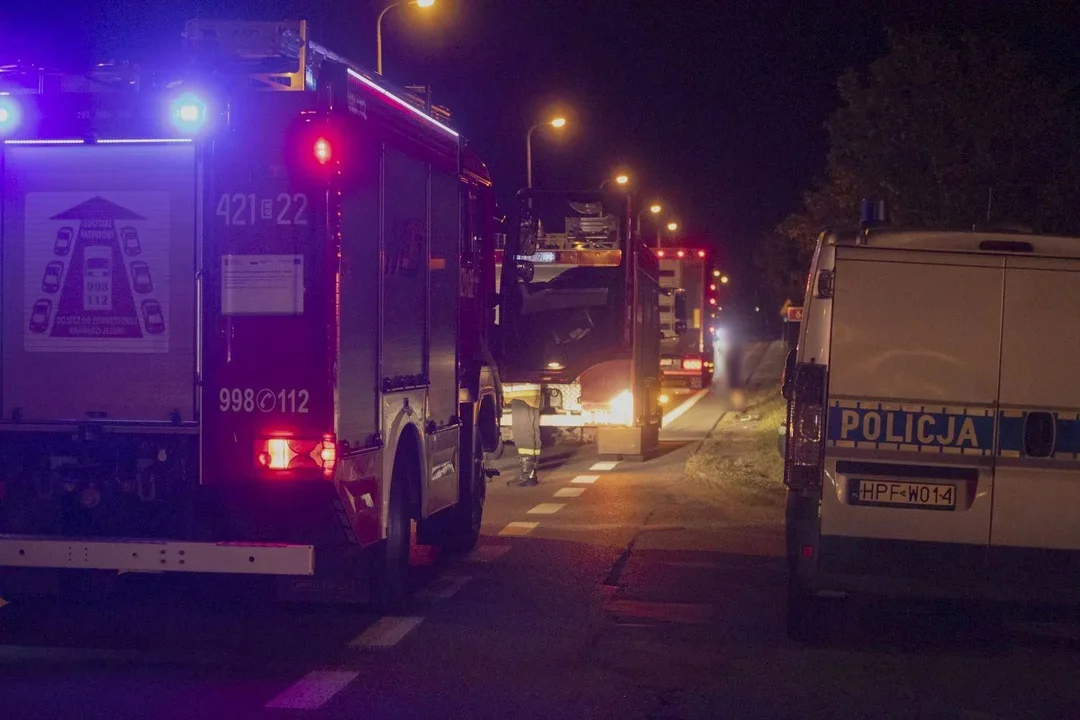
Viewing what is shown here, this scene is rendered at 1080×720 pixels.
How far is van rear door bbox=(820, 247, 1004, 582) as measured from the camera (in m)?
8.19

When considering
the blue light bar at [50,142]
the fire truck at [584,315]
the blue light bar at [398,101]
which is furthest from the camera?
the fire truck at [584,315]

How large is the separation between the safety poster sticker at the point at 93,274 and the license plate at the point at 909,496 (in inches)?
155

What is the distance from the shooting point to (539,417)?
756 inches

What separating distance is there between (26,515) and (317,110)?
9.10 ft

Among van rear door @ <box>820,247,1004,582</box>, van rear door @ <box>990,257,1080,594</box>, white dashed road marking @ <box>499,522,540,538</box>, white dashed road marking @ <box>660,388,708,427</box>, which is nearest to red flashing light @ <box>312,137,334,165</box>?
van rear door @ <box>820,247,1004,582</box>

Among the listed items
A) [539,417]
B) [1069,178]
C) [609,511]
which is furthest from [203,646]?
[1069,178]

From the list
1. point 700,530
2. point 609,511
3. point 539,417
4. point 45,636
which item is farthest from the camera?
point 539,417

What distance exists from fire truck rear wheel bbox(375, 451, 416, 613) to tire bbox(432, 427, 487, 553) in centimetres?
211

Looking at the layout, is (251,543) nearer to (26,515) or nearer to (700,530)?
(26,515)

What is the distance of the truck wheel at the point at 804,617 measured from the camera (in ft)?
28.7

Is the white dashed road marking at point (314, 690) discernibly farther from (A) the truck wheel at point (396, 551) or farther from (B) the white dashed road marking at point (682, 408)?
(B) the white dashed road marking at point (682, 408)

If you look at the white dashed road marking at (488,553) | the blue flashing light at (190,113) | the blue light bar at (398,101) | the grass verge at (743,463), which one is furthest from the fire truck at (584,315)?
the blue flashing light at (190,113)

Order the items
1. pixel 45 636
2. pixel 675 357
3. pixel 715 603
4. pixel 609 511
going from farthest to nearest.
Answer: pixel 675 357, pixel 609 511, pixel 715 603, pixel 45 636

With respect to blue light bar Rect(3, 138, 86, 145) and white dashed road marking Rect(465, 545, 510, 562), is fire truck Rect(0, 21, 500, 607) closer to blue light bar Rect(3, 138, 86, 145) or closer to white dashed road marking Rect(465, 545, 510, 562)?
blue light bar Rect(3, 138, 86, 145)
